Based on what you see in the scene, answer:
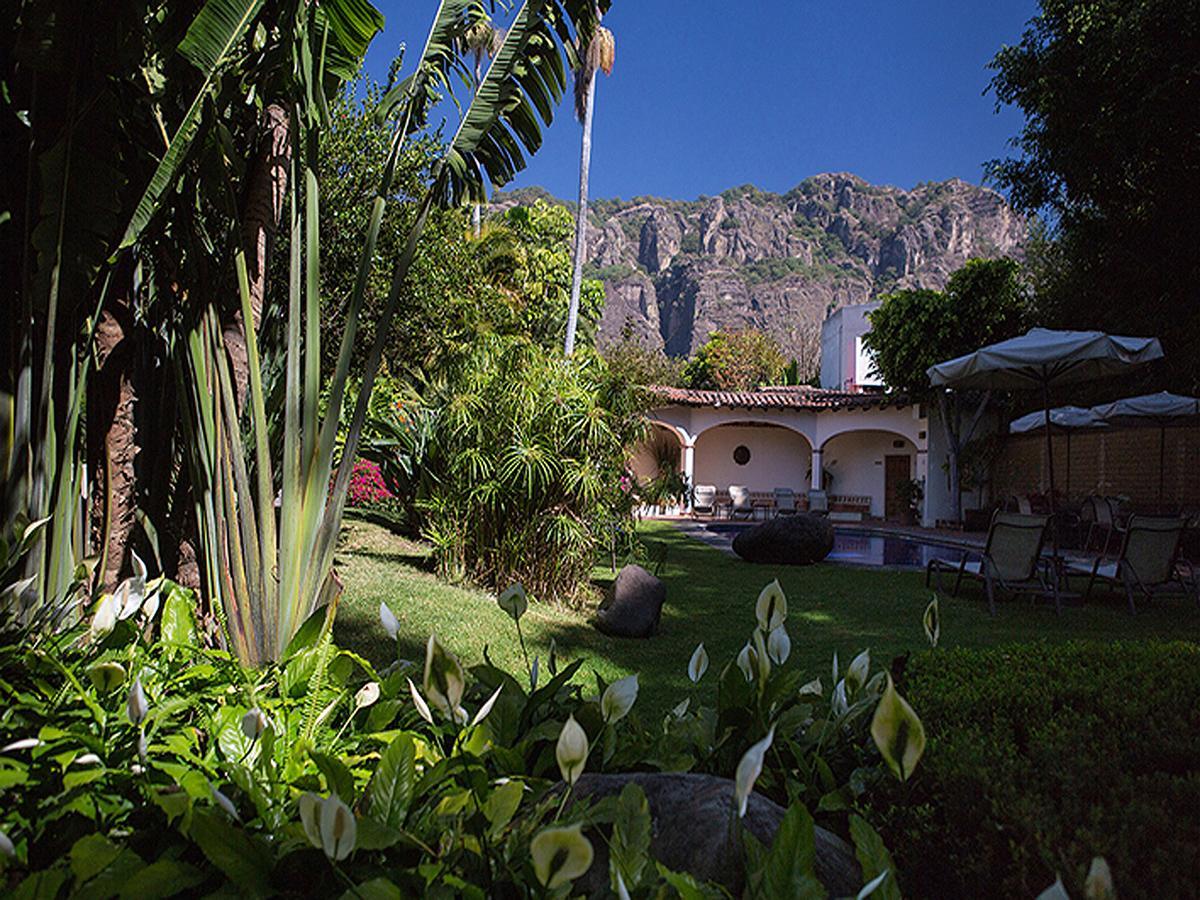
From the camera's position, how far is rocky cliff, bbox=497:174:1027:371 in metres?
82.1

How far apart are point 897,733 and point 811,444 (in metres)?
22.6

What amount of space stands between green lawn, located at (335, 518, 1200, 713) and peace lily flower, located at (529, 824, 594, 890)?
98.4 inches

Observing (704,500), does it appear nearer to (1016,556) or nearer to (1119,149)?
(1119,149)

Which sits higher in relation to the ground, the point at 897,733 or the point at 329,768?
the point at 897,733

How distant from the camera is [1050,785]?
55.1 inches

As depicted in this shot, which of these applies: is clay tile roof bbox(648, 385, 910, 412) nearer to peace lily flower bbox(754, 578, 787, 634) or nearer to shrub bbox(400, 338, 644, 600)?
shrub bbox(400, 338, 644, 600)

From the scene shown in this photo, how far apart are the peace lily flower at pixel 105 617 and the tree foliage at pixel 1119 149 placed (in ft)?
36.8

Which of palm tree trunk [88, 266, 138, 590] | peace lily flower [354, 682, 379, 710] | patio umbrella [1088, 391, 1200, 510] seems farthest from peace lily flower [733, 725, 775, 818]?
patio umbrella [1088, 391, 1200, 510]

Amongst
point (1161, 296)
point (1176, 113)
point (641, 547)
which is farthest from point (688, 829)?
point (1161, 296)

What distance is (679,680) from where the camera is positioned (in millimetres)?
4543

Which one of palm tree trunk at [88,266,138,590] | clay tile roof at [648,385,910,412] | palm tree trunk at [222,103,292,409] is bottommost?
palm tree trunk at [88,266,138,590]

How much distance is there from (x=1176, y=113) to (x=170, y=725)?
38.4 ft

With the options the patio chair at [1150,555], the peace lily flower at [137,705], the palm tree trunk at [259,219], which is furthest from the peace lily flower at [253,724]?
the patio chair at [1150,555]

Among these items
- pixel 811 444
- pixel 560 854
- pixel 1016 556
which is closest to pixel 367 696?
pixel 560 854
